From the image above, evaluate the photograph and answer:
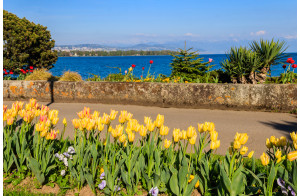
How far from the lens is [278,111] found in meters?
8.00

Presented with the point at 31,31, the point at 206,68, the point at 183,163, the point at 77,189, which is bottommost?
the point at 77,189

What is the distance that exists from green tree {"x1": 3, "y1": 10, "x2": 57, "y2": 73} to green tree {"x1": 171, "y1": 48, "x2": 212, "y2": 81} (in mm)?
16504

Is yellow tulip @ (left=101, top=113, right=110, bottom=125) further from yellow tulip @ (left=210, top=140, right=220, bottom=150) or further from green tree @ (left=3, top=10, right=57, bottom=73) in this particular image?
green tree @ (left=3, top=10, right=57, bottom=73)

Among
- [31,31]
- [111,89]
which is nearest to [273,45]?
[111,89]

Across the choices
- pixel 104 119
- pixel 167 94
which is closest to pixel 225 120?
pixel 167 94

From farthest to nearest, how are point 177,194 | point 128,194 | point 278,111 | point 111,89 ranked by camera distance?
point 111,89
point 278,111
point 128,194
point 177,194

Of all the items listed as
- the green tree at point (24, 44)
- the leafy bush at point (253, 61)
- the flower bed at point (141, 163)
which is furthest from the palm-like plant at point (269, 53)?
the green tree at point (24, 44)

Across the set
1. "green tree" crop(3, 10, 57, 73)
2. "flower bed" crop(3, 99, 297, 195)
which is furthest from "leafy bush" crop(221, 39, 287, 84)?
"green tree" crop(3, 10, 57, 73)

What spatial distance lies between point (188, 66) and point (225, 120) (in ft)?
15.5

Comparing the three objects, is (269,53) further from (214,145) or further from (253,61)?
(214,145)

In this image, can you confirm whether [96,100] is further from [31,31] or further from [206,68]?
[31,31]

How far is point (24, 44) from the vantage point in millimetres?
25859

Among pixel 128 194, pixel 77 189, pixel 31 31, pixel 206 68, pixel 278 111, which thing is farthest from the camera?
pixel 31 31

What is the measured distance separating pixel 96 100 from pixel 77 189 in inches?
236
